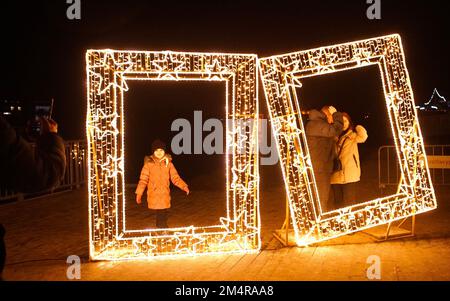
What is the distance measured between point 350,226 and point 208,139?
18.5m

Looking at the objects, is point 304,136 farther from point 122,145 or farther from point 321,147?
point 122,145

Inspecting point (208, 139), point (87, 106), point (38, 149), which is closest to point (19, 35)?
point (208, 139)

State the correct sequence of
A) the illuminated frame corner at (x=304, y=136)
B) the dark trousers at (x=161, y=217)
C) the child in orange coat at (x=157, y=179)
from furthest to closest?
the dark trousers at (x=161, y=217) → the child in orange coat at (x=157, y=179) → the illuminated frame corner at (x=304, y=136)

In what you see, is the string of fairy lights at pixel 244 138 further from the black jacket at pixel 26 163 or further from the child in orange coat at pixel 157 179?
the black jacket at pixel 26 163

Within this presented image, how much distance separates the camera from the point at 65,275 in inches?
241

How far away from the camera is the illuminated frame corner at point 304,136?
688cm

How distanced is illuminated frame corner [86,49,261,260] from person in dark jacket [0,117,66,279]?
3.70m

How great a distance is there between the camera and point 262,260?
6.55m

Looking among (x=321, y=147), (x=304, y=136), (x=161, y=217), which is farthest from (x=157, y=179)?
(x=321, y=147)

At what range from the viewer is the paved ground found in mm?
5973

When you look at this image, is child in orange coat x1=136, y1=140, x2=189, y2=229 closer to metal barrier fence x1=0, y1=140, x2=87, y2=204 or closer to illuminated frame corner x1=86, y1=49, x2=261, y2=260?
illuminated frame corner x1=86, y1=49, x2=261, y2=260

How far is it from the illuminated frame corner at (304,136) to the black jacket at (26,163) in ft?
14.6

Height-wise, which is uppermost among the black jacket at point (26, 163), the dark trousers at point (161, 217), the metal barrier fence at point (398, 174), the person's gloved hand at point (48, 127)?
the person's gloved hand at point (48, 127)

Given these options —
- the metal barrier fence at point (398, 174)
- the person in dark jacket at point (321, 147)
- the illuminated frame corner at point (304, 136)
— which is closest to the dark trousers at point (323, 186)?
the person in dark jacket at point (321, 147)
